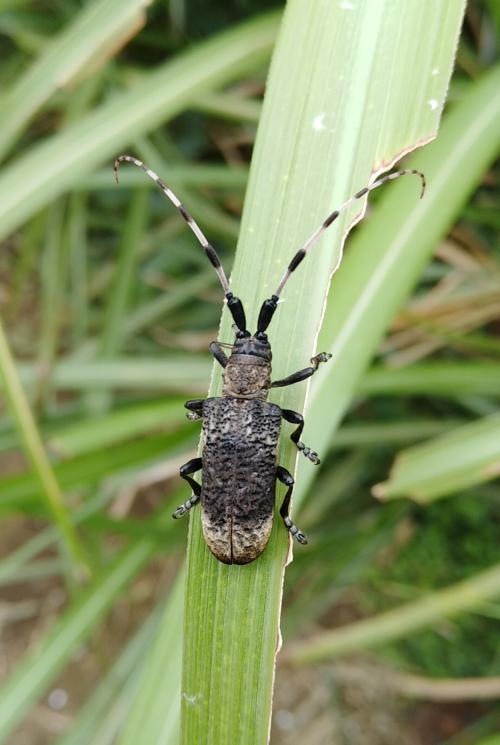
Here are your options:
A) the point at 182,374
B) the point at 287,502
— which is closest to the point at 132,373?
the point at 182,374

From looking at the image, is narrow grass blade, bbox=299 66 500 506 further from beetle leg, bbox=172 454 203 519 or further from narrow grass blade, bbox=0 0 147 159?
narrow grass blade, bbox=0 0 147 159

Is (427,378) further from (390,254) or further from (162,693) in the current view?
(162,693)

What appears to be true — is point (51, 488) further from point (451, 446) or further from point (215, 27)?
point (215, 27)

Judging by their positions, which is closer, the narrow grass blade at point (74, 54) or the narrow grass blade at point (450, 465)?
the narrow grass blade at point (450, 465)

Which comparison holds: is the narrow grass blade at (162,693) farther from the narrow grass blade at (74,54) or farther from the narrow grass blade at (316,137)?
the narrow grass blade at (74,54)

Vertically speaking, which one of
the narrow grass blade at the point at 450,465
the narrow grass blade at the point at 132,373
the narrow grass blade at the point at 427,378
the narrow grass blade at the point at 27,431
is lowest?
the narrow grass blade at the point at 450,465

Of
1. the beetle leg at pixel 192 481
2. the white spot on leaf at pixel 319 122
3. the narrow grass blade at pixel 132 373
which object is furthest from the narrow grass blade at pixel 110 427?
the white spot on leaf at pixel 319 122

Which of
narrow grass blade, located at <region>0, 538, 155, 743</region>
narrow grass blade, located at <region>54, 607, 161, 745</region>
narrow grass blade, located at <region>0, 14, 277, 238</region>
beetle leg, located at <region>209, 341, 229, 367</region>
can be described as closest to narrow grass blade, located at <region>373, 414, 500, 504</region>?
beetle leg, located at <region>209, 341, 229, 367</region>
